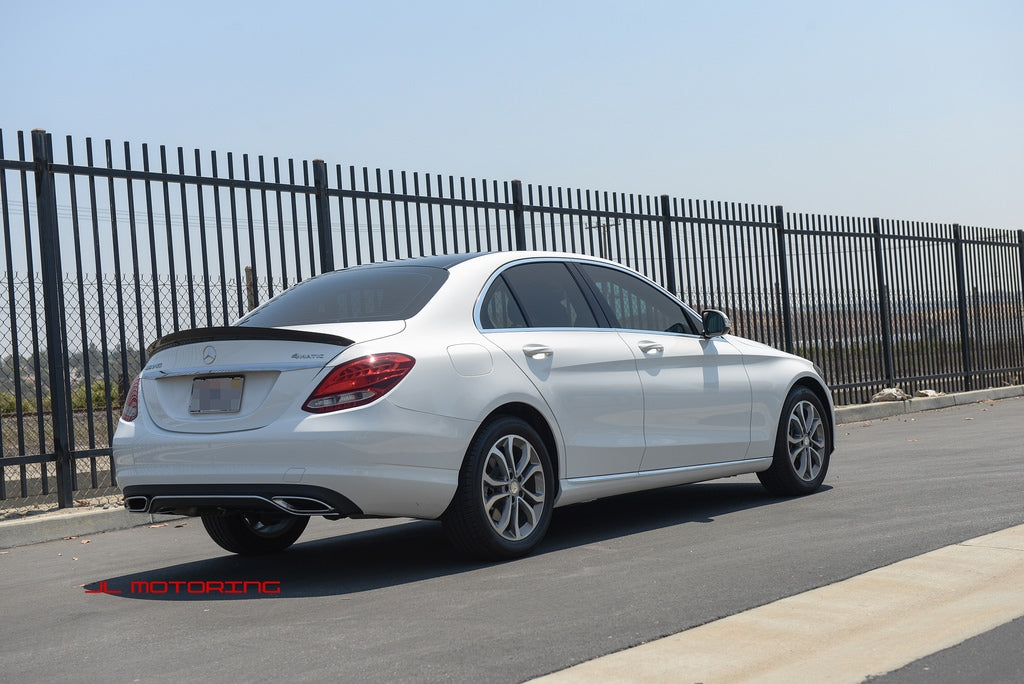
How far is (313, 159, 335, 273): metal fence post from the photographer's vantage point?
9.82 metres

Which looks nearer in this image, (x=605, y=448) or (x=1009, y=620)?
(x=1009, y=620)

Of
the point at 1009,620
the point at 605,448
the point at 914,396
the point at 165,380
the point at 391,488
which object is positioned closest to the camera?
the point at 1009,620

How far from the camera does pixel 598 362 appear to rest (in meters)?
6.29

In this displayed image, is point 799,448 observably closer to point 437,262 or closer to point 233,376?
point 437,262

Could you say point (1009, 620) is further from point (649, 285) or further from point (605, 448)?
point (649, 285)

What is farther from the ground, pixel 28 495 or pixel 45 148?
pixel 45 148

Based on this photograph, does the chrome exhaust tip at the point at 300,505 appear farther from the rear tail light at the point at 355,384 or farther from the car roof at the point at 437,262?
the car roof at the point at 437,262

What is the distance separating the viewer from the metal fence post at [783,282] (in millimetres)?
14688

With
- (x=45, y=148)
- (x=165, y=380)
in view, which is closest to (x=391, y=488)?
(x=165, y=380)

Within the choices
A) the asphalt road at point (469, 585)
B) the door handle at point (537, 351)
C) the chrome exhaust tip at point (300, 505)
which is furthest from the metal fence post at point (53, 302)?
the door handle at point (537, 351)

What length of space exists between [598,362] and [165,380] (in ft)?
7.35

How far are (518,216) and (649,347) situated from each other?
5.09 m

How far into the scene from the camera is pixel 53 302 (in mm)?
8320

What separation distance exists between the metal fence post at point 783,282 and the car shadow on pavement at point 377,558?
695cm
